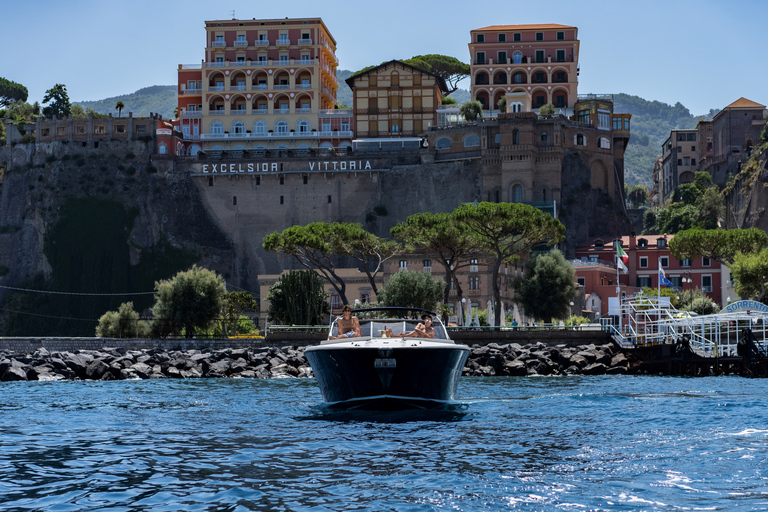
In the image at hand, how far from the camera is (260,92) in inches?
4156

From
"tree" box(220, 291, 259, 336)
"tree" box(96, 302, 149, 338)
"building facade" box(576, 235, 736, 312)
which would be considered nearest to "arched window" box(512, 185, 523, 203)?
"building facade" box(576, 235, 736, 312)

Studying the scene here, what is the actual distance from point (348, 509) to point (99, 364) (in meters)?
32.8

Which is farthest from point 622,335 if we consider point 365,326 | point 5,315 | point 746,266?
point 5,315

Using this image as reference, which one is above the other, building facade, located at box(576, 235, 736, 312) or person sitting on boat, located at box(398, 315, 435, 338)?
building facade, located at box(576, 235, 736, 312)

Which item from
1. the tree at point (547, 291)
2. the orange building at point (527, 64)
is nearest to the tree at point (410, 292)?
the tree at point (547, 291)

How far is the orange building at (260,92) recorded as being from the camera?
104m

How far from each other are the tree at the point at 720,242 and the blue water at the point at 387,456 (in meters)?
45.9

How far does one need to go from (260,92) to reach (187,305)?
45523mm

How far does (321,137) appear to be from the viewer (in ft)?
340

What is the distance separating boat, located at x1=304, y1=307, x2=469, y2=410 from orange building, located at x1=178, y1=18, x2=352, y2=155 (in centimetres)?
8140

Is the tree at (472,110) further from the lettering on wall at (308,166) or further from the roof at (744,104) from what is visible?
the roof at (744,104)

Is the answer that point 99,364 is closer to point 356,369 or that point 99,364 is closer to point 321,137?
point 356,369

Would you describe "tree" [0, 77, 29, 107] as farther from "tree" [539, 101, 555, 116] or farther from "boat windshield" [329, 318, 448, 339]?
"boat windshield" [329, 318, 448, 339]

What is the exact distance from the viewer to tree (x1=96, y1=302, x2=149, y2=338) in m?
71.7
